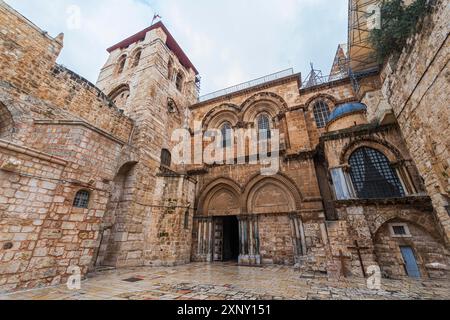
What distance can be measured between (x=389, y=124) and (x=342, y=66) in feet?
26.1

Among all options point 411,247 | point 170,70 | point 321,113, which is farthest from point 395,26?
point 170,70

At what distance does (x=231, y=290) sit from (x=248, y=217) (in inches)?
202

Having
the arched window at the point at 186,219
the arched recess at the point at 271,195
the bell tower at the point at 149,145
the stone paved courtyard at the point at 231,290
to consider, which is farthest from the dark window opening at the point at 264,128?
the stone paved courtyard at the point at 231,290

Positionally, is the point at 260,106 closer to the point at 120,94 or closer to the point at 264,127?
the point at 264,127

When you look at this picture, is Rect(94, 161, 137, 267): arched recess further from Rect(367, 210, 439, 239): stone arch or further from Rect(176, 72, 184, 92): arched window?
Rect(367, 210, 439, 239): stone arch

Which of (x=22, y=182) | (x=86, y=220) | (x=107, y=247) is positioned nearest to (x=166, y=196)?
(x=107, y=247)

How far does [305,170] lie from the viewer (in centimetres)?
891

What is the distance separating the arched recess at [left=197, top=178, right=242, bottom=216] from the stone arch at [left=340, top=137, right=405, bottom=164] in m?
5.13

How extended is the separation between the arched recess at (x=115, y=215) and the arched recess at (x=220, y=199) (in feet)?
12.8

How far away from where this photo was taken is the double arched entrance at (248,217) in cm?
869

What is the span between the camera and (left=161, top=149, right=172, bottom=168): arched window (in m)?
10.2
